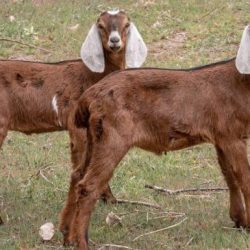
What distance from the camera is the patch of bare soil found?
39.4ft

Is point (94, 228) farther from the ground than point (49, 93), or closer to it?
closer to it

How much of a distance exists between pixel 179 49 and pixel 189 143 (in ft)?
20.5

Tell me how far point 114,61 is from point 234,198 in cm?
159

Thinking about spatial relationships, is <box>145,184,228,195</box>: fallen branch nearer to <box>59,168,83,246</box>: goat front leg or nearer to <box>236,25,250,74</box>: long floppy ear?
<box>59,168,83,246</box>: goat front leg

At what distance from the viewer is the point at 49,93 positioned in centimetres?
695

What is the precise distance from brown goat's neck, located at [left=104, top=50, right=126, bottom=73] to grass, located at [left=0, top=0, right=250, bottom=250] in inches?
42.9

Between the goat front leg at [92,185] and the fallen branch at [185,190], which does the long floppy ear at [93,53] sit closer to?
the fallen branch at [185,190]

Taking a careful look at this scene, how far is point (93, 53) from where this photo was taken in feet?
22.4

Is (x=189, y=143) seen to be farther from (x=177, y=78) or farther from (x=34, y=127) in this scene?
(x=34, y=127)

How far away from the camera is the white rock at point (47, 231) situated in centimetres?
603

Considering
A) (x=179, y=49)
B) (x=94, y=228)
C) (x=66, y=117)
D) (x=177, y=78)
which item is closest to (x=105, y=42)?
(x=66, y=117)

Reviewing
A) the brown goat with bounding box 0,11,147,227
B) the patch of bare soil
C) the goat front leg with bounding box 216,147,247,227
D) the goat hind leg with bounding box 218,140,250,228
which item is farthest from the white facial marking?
the patch of bare soil

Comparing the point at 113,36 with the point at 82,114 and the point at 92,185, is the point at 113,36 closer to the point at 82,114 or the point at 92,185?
the point at 82,114

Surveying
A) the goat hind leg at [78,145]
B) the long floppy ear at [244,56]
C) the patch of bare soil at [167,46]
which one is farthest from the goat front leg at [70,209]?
the patch of bare soil at [167,46]
